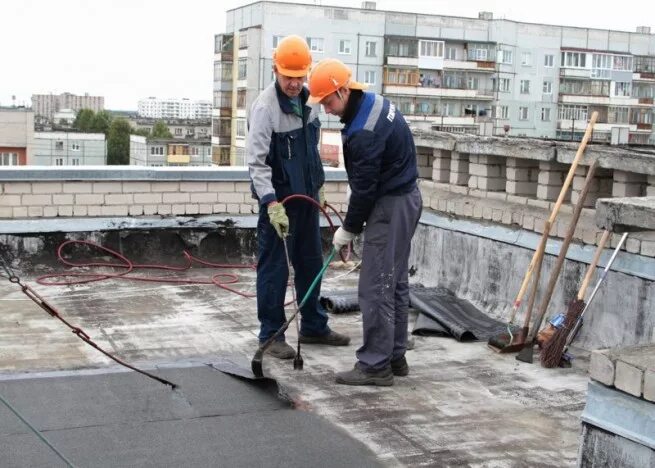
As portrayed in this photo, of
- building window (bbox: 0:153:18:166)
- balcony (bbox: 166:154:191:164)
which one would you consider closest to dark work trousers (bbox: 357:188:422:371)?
building window (bbox: 0:153:18:166)

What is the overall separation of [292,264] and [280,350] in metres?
0.63

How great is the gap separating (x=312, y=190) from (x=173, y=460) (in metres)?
2.26

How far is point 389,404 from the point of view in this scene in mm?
4645

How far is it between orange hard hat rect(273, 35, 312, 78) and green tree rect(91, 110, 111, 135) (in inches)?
3267

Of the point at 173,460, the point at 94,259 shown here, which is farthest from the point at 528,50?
the point at 173,460

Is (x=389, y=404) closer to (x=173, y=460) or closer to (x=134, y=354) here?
(x=173, y=460)

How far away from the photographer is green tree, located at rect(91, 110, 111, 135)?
87.0 metres

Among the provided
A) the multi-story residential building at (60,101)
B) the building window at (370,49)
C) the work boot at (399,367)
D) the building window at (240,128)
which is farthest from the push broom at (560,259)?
the multi-story residential building at (60,101)

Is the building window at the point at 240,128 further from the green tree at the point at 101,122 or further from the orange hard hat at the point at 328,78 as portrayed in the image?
the orange hard hat at the point at 328,78

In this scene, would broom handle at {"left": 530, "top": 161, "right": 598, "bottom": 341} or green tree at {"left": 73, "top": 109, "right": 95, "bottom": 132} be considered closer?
broom handle at {"left": 530, "top": 161, "right": 598, "bottom": 341}

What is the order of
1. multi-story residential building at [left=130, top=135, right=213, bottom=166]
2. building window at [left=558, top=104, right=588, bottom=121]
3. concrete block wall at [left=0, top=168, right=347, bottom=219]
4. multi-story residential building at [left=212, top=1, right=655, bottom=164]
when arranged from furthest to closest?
multi-story residential building at [left=130, top=135, right=213, bottom=166] → building window at [left=558, top=104, right=588, bottom=121] → multi-story residential building at [left=212, top=1, right=655, bottom=164] → concrete block wall at [left=0, top=168, right=347, bottom=219]

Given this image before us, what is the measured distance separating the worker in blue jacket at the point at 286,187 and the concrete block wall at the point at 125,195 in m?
2.51

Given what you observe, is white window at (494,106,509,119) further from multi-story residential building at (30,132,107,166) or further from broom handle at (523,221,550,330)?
broom handle at (523,221,550,330)

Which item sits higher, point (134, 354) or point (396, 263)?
point (396, 263)
